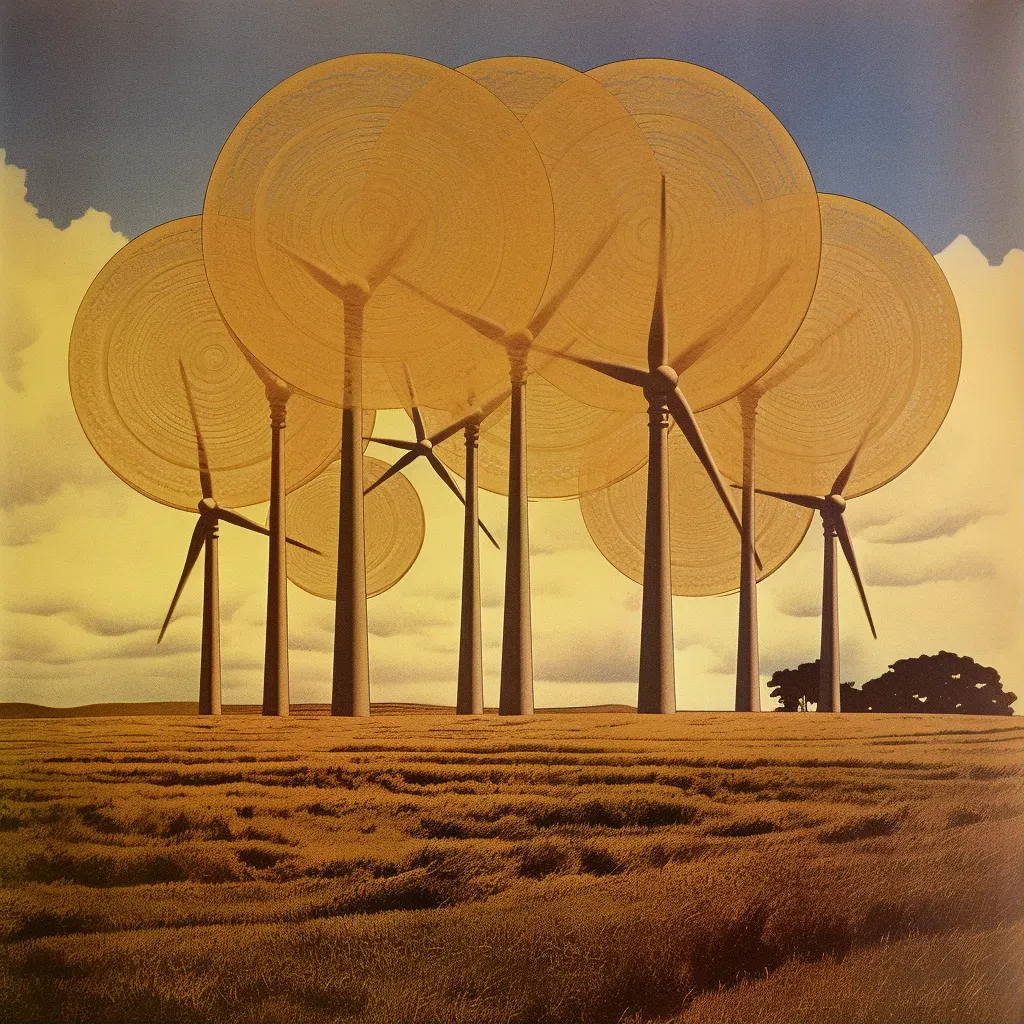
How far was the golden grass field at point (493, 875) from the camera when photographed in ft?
23.6

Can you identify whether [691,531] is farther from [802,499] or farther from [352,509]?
[352,509]

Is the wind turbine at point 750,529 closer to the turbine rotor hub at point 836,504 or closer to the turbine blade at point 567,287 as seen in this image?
the turbine rotor hub at point 836,504

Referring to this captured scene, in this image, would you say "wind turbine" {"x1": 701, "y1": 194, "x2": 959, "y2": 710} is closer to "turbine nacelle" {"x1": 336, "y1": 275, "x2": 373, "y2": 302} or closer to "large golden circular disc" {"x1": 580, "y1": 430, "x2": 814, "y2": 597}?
"large golden circular disc" {"x1": 580, "y1": 430, "x2": 814, "y2": 597}

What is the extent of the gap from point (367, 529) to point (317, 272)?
1.80 meters

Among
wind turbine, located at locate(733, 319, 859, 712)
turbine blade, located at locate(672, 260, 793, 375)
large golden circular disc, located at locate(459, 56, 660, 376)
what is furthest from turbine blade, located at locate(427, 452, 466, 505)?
wind turbine, located at locate(733, 319, 859, 712)

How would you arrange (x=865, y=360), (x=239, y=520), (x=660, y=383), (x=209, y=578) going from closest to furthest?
(x=209, y=578)
(x=239, y=520)
(x=660, y=383)
(x=865, y=360)

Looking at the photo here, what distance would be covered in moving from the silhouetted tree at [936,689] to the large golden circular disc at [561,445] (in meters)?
2.28

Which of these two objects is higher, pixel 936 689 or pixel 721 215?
pixel 721 215

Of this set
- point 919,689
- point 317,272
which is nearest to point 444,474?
point 317,272

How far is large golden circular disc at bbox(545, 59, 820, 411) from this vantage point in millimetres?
8031

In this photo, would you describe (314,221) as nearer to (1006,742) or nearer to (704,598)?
(704,598)

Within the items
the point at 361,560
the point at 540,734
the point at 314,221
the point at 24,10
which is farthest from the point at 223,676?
the point at 24,10

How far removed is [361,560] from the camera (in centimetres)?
771

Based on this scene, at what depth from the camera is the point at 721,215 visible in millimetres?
8070
